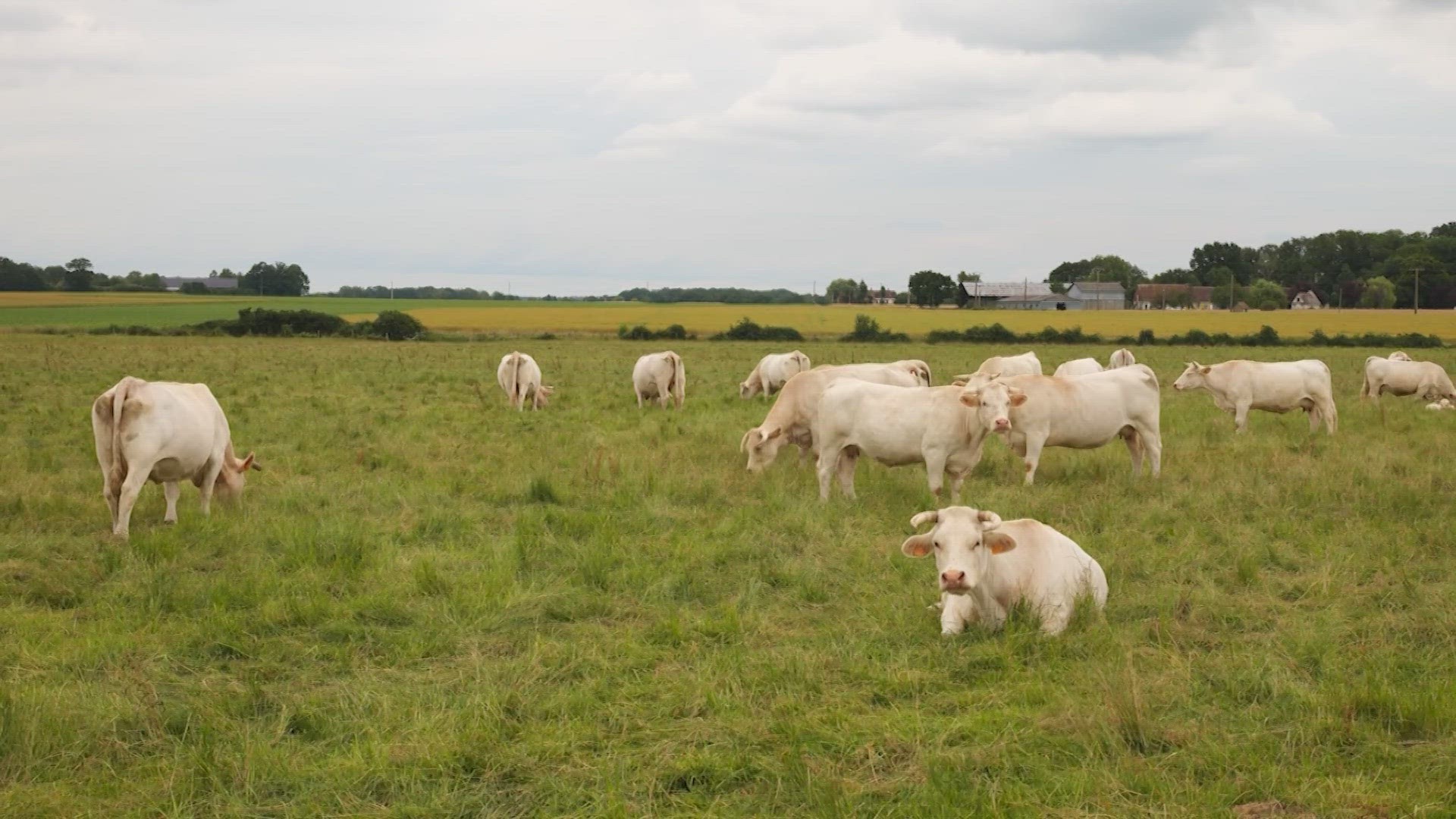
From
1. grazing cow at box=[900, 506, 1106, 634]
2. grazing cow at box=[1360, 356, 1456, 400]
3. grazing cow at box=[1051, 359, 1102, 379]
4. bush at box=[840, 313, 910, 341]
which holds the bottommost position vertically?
grazing cow at box=[900, 506, 1106, 634]

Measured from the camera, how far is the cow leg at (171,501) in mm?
9656

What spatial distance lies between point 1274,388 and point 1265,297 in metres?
83.2

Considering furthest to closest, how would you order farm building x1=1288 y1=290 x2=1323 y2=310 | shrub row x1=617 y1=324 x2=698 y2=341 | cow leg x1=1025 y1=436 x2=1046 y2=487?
farm building x1=1288 y1=290 x2=1323 y2=310 → shrub row x1=617 y1=324 x2=698 y2=341 → cow leg x1=1025 y1=436 x2=1046 y2=487

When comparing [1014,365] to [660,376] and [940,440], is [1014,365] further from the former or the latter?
[940,440]

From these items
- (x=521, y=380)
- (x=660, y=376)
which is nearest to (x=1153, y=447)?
(x=660, y=376)

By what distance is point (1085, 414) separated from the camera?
12.5m

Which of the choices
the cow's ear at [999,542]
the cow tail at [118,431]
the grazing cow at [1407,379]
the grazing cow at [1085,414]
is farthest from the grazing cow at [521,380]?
the grazing cow at [1407,379]

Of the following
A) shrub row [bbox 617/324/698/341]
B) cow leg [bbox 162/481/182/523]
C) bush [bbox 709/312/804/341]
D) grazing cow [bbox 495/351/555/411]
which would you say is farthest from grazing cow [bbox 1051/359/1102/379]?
shrub row [bbox 617/324/698/341]

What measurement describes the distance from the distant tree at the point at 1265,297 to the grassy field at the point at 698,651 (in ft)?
285

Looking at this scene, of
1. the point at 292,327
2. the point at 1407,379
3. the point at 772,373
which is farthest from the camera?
the point at 292,327

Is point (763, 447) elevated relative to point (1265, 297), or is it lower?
lower

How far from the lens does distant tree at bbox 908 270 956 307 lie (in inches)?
3780

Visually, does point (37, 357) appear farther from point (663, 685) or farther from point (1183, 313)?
point (1183, 313)

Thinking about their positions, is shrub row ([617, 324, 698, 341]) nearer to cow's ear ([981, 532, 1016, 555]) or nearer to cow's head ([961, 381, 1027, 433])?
cow's head ([961, 381, 1027, 433])
